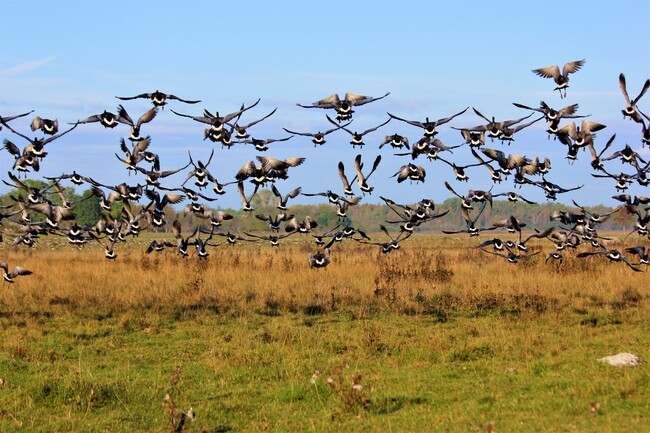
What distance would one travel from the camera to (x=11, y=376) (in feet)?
48.4

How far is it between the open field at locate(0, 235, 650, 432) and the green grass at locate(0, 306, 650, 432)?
48 mm

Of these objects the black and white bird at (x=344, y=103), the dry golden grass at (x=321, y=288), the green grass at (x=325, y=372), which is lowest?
the dry golden grass at (x=321, y=288)

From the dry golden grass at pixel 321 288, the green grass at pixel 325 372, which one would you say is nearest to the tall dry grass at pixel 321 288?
the dry golden grass at pixel 321 288

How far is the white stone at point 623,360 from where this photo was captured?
14070mm

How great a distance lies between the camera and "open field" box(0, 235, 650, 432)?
38.1ft

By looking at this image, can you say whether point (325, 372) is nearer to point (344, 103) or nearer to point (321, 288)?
point (344, 103)

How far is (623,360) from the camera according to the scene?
1428 cm

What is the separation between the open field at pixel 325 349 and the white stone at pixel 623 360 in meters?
0.25

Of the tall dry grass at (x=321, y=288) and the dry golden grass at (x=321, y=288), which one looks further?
the dry golden grass at (x=321, y=288)

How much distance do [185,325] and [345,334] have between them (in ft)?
15.9

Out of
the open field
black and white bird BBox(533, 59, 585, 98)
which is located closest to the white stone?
the open field

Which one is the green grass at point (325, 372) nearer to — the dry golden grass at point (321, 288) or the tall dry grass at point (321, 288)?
the tall dry grass at point (321, 288)

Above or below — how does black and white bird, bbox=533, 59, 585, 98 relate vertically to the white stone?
above

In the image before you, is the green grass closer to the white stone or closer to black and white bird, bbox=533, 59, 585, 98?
the white stone
